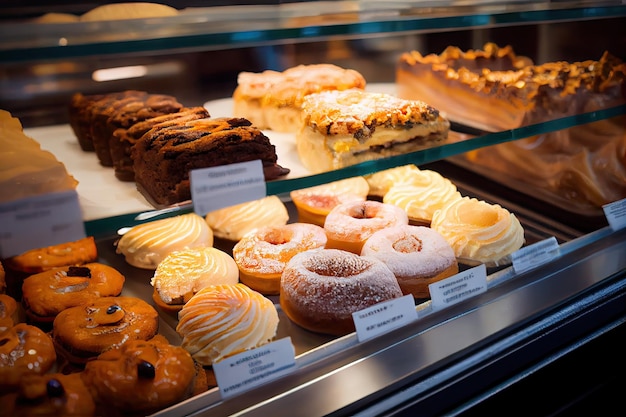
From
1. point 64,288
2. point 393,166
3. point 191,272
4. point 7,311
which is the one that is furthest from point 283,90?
point 7,311

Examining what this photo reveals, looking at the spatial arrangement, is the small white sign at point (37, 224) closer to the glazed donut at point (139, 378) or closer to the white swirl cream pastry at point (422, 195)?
the glazed donut at point (139, 378)

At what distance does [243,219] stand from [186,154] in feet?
→ 2.25

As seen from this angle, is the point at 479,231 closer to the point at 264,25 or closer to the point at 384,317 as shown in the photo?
the point at 384,317

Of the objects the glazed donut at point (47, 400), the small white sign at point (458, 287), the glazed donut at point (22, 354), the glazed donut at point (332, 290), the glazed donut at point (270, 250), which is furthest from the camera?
the glazed donut at point (270, 250)

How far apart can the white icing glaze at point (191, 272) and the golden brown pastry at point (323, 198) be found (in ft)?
1.37

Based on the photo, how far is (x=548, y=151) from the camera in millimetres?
2555

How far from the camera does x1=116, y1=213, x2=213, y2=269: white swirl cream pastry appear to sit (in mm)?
1916

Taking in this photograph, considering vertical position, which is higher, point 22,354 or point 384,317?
point 22,354

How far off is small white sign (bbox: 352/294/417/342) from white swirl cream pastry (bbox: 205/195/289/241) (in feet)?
2.12

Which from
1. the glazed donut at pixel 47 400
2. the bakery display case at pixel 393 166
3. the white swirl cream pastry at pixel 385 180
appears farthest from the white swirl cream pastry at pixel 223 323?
the white swirl cream pastry at pixel 385 180

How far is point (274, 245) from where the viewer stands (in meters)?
1.94

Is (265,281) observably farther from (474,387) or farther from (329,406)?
(474,387)

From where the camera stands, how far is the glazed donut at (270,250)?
183 cm

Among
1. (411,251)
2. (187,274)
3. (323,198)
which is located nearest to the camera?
(187,274)
